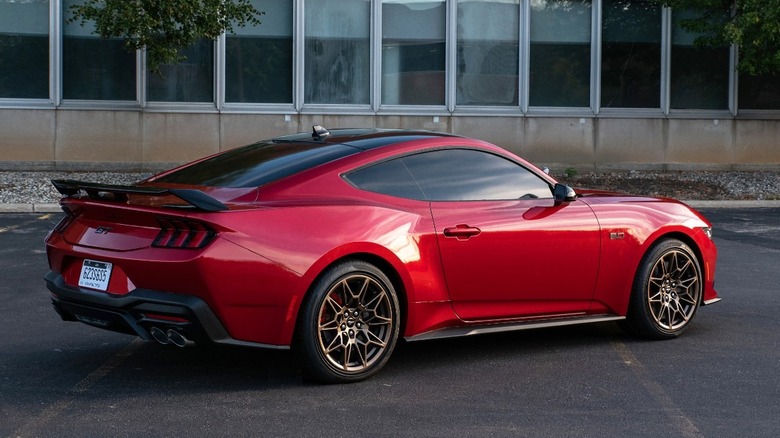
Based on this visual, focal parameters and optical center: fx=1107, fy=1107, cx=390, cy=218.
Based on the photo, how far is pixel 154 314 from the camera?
19.1 ft

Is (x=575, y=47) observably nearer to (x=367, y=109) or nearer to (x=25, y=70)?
(x=367, y=109)

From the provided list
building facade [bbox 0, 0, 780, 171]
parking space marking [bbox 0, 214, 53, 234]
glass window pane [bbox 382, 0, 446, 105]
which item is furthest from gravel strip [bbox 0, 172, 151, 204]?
glass window pane [bbox 382, 0, 446, 105]

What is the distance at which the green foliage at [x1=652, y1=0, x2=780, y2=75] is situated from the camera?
20391mm

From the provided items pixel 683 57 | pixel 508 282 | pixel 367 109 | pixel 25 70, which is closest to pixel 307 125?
pixel 367 109

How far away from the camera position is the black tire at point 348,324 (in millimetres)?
6055

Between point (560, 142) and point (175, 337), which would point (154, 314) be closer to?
point (175, 337)

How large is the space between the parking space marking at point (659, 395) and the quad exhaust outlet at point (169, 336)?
→ 255 centimetres

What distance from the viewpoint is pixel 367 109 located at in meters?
23.8

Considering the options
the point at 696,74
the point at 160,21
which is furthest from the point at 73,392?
the point at 696,74

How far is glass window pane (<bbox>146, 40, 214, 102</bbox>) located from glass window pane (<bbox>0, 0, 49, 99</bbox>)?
2.22 meters

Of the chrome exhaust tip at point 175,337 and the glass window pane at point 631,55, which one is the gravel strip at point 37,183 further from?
the chrome exhaust tip at point 175,337

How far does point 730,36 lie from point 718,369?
49.4 ft

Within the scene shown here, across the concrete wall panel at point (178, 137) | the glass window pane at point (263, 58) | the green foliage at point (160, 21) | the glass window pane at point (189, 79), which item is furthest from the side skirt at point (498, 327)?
the glass window pane at point (189, 79)

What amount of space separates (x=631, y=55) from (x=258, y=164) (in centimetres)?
1924
